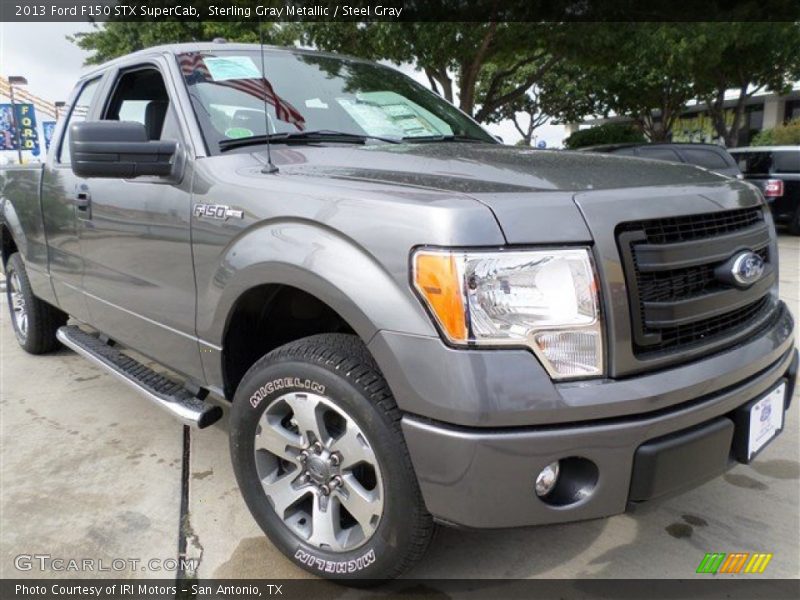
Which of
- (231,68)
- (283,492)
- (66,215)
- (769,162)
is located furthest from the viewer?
(769,162)

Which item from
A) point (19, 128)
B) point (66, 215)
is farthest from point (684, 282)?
point (19, 128)

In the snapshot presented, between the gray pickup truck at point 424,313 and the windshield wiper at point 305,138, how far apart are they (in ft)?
0.04

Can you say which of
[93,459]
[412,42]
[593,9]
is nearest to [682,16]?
[593,9]

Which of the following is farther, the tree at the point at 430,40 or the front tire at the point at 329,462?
the tree at the point at 430,40

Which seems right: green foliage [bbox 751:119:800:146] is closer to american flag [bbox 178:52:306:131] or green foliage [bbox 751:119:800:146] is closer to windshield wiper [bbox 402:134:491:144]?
windshield wiper [bbox 402:134:491:144]

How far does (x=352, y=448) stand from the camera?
1899 mm

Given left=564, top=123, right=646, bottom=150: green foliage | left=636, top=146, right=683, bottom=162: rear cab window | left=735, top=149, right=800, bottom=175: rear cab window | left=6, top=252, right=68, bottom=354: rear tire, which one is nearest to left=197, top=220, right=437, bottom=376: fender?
left=6, top=252, right=68, bottom=354: rear tire

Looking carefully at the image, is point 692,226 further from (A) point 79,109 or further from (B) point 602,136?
(B) point 602,136

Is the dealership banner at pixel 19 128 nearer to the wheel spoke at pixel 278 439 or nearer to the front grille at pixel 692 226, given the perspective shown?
the wheel spoke at pixel 278 439

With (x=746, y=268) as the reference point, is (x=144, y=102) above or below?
above

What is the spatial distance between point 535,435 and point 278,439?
2.99ft

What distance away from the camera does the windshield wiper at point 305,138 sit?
2555mm

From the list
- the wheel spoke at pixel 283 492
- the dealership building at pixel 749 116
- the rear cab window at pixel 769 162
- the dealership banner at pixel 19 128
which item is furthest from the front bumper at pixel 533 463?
the dealership building at pixel 749 116

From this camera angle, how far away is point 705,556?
230cm
